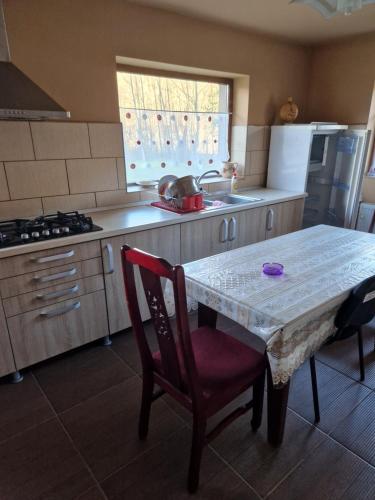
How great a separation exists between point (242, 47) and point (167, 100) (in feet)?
3.06

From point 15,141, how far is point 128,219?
0.84 meters

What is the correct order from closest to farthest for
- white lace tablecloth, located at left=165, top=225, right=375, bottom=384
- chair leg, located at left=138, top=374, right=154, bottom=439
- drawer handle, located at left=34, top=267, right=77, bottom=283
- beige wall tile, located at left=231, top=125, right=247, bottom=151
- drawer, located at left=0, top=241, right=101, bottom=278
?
1. white lace tablecloth, located at left=165, top=225, right=375, bottom=384
2. chair leg, located at left=138, top=374, right=154, bottom=439
3. drawer, located at left=0, top=241, right=101, bottom=278
4. drawer handle, located at left=34, top=267, right=77, bottom=283
5. beige wall tile, located at left=231, top=125, right=247, bottom=151

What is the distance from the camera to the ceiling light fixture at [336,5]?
4.56 ft

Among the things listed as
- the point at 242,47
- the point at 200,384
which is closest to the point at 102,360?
the point at 200,384

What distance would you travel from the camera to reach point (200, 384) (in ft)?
4.07

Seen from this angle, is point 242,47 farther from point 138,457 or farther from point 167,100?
point 138,457

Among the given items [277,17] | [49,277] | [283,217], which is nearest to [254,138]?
[283,217]

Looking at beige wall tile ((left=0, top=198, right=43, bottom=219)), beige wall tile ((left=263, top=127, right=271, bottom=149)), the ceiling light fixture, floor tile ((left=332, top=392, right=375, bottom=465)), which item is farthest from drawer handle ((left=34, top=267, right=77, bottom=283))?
beige wall tile ((left=263, top=127, right=271, bottom=149))

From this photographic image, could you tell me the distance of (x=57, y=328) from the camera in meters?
1.92

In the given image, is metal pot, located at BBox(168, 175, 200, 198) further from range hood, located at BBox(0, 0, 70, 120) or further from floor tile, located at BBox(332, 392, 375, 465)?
floor tile, located at BBox(332, 392, 375, 465)

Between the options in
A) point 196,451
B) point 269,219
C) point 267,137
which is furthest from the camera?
point 267,137

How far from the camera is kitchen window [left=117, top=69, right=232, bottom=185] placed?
2604 mm

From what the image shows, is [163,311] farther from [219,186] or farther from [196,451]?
[219,186]

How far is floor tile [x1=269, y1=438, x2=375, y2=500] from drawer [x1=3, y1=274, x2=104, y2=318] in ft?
4.62
